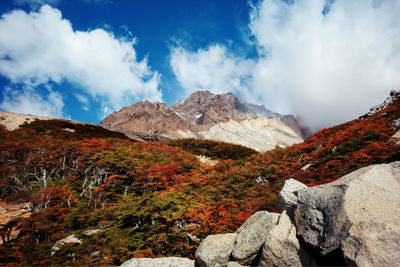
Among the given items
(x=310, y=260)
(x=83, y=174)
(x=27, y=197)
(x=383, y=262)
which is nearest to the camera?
(x=383, y=262)

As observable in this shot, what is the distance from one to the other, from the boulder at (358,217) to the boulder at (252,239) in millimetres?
1034

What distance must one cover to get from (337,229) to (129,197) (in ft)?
46.6

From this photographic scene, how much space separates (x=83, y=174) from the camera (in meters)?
20.2

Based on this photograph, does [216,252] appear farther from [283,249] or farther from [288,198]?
[288,198]

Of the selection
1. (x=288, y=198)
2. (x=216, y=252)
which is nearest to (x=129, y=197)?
(x=216, y=252)

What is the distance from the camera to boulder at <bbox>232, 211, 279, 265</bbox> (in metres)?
5.28

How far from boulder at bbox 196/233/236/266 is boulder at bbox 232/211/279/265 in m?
0.30

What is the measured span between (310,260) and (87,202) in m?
17.7

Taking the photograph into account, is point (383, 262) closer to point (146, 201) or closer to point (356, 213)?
point (356, 213)

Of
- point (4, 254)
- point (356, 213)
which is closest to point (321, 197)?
point (356, 213)

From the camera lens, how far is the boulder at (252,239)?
5.28 metres

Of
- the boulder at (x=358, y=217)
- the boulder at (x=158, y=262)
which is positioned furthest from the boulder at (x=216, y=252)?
the boulder at (x=358, y=217)

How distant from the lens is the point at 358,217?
144 inches

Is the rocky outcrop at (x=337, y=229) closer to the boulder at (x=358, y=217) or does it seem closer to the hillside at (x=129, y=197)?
the boulder at (x=358, y=217)
